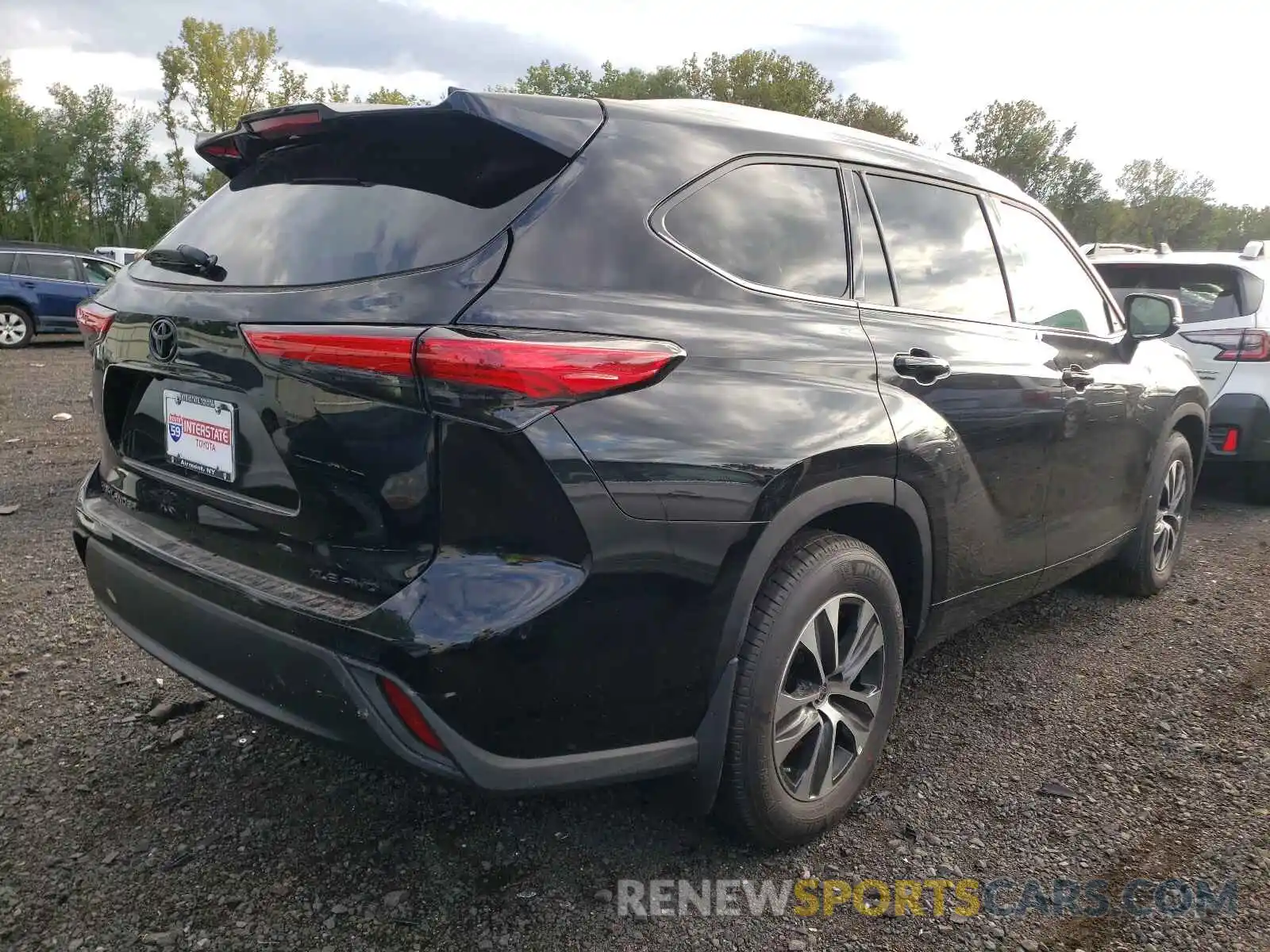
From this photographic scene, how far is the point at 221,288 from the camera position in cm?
208

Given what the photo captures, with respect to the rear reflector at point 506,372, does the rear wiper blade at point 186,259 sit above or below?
above

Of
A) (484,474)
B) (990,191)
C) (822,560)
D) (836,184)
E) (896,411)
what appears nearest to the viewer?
(484,474)

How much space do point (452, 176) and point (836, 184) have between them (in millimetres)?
1181

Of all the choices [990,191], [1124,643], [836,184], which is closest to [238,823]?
[836,184]

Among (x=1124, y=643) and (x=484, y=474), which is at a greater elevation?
(x=484, y=474)

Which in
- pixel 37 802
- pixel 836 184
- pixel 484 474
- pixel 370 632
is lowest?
pixel 37 802

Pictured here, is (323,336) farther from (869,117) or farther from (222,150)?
(869,117)

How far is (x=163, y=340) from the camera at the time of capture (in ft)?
7.05

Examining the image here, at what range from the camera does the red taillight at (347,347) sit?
173 centimetres

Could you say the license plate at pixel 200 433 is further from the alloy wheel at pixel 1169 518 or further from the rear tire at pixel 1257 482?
the rear tire at pixel 1257 482

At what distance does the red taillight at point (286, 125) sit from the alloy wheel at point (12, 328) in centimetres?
1510

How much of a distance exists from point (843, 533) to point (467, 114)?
1.37 metres

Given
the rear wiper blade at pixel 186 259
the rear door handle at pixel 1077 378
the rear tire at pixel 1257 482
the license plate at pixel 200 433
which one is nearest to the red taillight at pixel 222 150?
the rear wiper blade at pixel 186 259

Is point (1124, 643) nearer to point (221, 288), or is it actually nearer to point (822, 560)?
point (822, 560)
